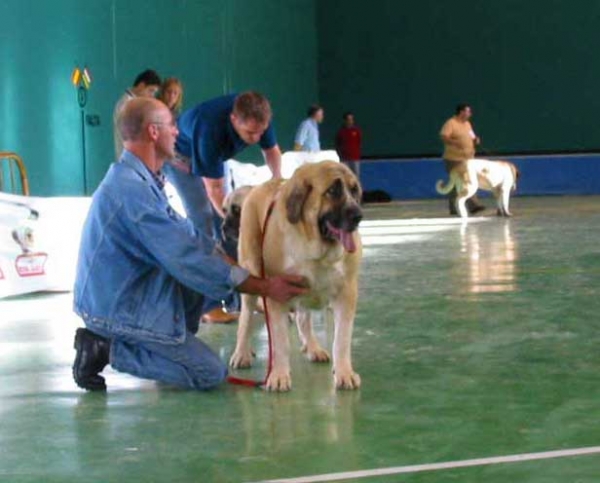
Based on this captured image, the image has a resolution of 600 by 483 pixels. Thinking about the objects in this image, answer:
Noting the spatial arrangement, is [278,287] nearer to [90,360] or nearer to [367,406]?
[367,406]

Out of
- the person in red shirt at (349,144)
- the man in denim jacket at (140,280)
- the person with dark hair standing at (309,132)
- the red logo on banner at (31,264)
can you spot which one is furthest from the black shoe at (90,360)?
the person in red shirt at (349,144)

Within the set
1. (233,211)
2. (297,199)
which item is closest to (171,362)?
(297,199)

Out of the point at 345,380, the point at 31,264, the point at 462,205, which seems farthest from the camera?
the point at 462,205

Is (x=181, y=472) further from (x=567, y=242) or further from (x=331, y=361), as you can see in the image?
(x=567, y=242)

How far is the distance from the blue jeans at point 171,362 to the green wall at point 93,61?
26.6 ft

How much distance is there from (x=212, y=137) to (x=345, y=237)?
2.02 metres

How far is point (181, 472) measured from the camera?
4.35 meters

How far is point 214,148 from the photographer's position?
7383 mm

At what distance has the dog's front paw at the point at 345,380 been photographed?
5621 mm

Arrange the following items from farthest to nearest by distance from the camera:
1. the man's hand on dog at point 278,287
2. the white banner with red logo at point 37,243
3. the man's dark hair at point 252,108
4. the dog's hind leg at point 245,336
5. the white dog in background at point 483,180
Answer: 1. the white dog in background at point 483,180
2. the white banner with red logo at point 37,243
3. the man's dark hair at point 252,108
4. the dog's hind leg at point 245,336
5. the man's hand on dog at point 278,287

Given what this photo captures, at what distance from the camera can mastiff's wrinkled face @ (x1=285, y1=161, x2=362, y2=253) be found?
5445mm

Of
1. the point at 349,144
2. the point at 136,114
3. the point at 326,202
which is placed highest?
the point at 136,114

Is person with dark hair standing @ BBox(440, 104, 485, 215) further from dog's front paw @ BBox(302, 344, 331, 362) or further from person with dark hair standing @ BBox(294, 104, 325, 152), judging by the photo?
dog's front paw @ BBox(302, 344, 331, 362)

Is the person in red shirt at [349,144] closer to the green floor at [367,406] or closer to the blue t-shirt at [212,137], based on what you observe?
the green floor at [367,406]
